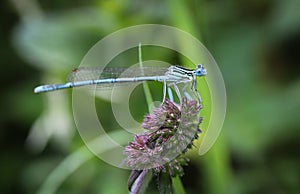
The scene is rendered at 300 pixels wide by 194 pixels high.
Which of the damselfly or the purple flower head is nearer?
the purple flower head

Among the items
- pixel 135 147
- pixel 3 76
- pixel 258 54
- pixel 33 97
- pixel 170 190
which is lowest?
pixel 170 190

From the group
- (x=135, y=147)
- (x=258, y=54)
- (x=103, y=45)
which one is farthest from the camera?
(x=258, y=54)

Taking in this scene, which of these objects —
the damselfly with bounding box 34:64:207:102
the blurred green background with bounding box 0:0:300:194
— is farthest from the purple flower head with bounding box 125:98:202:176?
the blurred green background with bounding box 0:0:300:194

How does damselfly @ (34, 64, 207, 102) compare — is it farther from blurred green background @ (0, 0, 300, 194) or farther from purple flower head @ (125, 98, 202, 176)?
blurred green background @ (0, 0, 300, 194)

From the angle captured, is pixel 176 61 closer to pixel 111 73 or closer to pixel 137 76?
pixel 111 73

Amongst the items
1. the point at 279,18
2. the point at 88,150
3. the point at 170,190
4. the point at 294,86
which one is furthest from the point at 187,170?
the point at 170,190

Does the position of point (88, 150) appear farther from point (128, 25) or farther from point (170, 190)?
point (170, 190)

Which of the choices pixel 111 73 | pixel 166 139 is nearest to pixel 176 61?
pixel 111 73
